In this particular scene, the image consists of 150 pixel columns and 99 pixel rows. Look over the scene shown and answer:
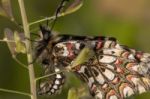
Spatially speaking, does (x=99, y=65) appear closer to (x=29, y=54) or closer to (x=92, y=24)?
(x=29, y=54)

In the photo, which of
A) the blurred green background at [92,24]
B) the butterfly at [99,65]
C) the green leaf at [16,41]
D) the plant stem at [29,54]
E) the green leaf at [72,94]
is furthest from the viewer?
the blurred green background at [92,24]

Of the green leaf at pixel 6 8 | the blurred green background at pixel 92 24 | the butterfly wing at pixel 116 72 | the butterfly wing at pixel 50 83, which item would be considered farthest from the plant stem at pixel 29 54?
the blurred green background at pixel 92 24

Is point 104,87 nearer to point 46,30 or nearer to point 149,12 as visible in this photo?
point 46,30

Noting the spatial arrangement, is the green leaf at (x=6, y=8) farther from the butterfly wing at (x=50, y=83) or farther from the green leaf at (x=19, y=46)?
the butterfly wing at (x=50, y=83)

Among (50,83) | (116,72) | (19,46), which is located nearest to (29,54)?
(19,46)

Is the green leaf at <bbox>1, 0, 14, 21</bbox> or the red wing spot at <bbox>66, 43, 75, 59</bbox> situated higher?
the green leaf at <bbox>1, 0, 14, 21</bbox>

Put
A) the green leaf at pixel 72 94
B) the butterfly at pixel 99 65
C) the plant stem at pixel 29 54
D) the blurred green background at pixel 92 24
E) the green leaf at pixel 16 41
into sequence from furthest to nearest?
the blurred green background at pixel 92 24, the butterfly at pixel 99 65, the green leaf at pixel 72 94, the green leaf at pixel 16 41, the plant stem at pixel 29 54

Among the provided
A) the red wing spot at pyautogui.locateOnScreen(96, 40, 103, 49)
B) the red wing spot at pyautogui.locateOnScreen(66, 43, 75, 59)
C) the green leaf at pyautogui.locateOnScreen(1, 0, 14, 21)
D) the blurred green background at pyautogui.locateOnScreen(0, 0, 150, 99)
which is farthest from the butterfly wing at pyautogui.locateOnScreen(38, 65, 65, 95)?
the blurred green background at pyautogui.locateOnScreen(0, 0, 150, 99)

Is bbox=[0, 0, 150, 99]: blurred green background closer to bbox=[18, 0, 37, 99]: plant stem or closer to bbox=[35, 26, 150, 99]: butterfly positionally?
bbox=[35, 26, 150, 99]: butterfly
